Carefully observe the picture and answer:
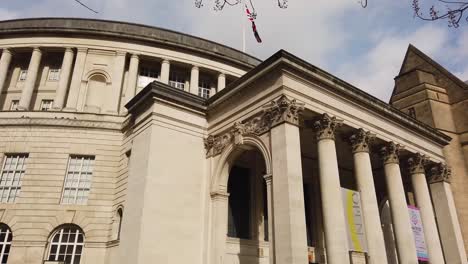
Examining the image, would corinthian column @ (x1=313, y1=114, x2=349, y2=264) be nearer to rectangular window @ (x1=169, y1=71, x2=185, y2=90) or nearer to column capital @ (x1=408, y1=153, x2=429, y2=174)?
column capital @ (x1=408, y1=153, x2=429, y2=174)

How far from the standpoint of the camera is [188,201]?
705 inches

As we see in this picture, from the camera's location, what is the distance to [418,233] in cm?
2009

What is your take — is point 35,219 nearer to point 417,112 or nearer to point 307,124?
point 307,124

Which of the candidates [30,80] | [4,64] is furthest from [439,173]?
[4,64]

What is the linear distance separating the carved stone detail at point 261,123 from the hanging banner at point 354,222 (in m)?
4.45

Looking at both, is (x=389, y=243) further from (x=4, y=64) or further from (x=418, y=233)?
(x=4, y=64)

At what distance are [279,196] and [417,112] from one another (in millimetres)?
22998

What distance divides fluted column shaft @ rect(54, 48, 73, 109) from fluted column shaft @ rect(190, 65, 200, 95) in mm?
9169

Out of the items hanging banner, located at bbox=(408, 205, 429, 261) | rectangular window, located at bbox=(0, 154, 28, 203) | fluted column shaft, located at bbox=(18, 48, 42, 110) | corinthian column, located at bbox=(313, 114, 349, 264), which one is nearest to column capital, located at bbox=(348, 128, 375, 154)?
corinthian column, located at bbox=(313, 114, 349, 264)

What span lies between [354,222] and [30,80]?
2418 cm

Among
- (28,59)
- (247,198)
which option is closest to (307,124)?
(247,198)

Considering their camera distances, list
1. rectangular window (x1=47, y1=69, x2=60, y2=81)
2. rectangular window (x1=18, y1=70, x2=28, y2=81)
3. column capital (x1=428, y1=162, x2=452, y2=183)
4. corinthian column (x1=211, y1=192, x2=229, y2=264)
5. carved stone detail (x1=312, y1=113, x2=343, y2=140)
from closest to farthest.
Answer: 1. carved stone detail (x1=312, y1=113, x2=343, y2=140)
2. corinthian column (x1=211, y1=192, x2=229, y2=264)
3. column capital (x1=428, y1=162, x2=452, y2=183)
4. rectangular window (x1=47, y1=69, x2=60, y2=81)
5. rectangular window (x1=18, y1=70, x2=28, y2=81)

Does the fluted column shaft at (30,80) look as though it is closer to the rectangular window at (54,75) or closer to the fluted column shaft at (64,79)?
the rectangular window at (54,75)

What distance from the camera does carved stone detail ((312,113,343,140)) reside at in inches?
664
